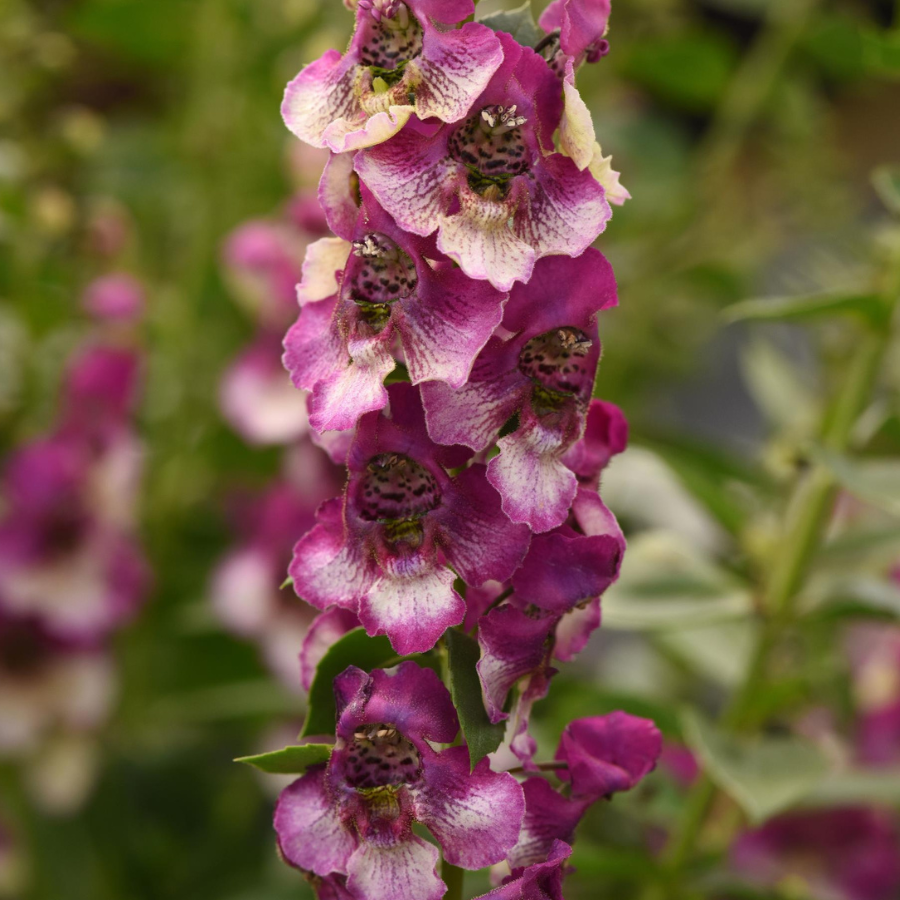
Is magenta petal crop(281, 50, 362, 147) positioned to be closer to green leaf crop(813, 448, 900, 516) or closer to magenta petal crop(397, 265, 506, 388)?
magenta petal crop(397, 265, 506, 388)

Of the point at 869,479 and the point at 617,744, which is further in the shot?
the point at 869,479

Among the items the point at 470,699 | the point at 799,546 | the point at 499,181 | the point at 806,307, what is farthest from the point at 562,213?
the point at 799,546

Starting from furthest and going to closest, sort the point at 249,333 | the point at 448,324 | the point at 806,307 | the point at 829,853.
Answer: the point at 249,333 → the point at 829,853 → the point at 806,307 → the point at 448,324

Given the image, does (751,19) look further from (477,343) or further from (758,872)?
(477,343)

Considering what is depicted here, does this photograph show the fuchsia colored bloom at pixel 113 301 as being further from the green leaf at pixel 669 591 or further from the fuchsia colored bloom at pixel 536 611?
the fuchsia colored bloom at pixel 536 611

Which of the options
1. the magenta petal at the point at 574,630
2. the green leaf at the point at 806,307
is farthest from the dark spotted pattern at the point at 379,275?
the green leaf at the point at 806,307

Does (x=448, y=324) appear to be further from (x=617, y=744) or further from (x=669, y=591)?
(x=669, y=591)
